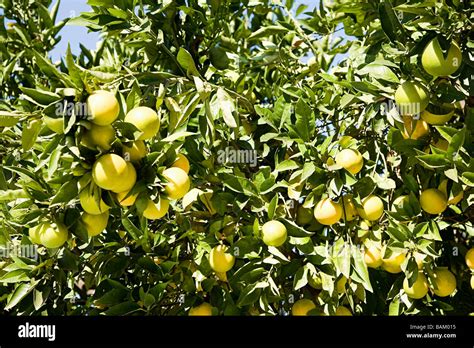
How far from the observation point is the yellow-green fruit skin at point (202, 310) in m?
1.66

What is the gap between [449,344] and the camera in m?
1.69

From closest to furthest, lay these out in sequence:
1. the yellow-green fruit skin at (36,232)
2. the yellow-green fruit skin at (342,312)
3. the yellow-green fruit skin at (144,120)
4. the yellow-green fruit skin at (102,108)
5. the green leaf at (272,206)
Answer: the yellow-green fruit skin at (102,108) < the yellow-green fruit skin at (144,120) < the yellow-green fruit skin at (36,232) < the green leaf at (272,206) < the yellow-green fruit skin at (342,312)

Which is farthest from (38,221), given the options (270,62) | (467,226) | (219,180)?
(467,226)

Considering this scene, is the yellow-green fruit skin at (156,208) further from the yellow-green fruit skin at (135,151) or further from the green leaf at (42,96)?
the green leaf at (42,96)

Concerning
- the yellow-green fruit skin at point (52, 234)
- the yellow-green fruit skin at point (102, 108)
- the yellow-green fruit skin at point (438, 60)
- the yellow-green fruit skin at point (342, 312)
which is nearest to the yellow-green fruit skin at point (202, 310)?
the yellow-green fruit skin at point (342, 312)

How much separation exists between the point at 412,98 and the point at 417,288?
1.63ft

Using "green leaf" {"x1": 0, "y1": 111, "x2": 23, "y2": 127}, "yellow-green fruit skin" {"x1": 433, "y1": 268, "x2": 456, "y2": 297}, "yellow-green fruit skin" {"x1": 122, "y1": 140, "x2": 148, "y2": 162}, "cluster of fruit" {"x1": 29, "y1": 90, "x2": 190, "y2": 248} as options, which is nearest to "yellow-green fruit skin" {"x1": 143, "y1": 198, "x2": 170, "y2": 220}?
"cluster of fruit" {"x1": 29, "y1": 90, "x2": 190, "y2": 248}

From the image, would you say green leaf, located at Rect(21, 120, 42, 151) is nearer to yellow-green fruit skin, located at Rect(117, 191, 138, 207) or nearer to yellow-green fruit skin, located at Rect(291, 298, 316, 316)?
yellow-green fruit skin, located at Rect(117, 191, 138, 207)

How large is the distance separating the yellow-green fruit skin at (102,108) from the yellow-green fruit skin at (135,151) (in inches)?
3.7

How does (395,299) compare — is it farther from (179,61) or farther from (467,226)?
(179,61)

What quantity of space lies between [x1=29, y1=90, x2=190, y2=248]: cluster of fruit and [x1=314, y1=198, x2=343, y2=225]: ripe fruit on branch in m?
0.37

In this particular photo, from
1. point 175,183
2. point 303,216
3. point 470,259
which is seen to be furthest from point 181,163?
point 470,259

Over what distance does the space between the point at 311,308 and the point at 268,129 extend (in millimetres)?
547

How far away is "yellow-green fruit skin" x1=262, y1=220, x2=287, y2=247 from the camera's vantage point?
4.85 ft
